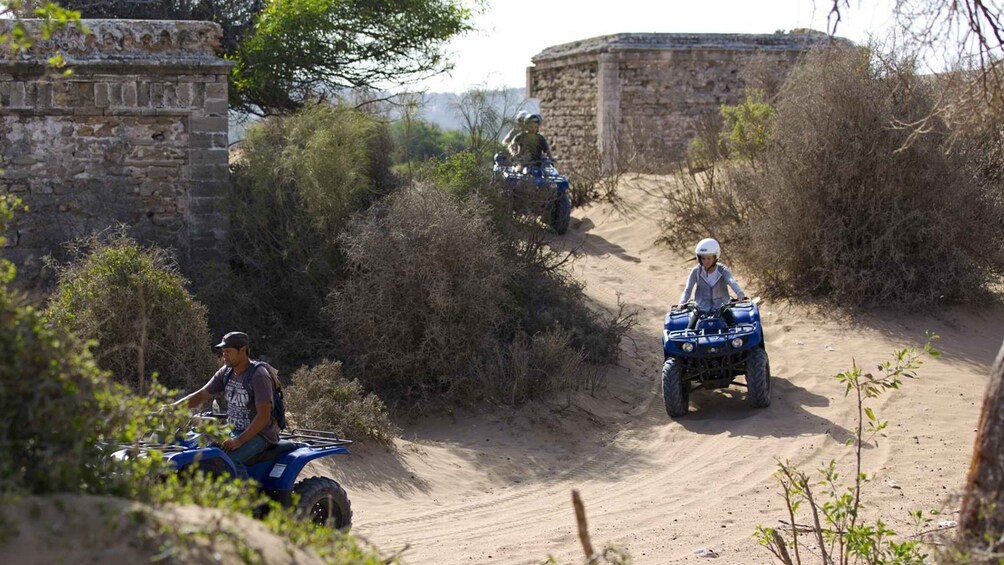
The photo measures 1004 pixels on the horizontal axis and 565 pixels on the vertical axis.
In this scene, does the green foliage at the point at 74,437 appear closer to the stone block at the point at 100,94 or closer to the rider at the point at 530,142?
the stone block at the point at 100,94

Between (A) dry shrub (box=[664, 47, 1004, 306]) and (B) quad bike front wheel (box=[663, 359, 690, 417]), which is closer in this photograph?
(B) quad bike front wheel (box=[663, 359, 690, 417])

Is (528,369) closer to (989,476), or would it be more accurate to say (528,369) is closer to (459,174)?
(459,174)

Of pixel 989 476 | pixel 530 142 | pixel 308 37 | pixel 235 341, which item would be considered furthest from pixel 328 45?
pixel 989 476

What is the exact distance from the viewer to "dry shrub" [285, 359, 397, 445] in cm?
977

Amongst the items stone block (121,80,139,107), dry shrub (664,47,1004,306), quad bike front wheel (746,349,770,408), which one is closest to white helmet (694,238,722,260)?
quad bike front wheel (746,349,770,408)

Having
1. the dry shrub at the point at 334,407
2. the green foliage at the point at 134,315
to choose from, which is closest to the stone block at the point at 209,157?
the green foliage at the point at 134,315

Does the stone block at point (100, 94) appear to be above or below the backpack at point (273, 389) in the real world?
above

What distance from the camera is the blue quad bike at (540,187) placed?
48.3 ft

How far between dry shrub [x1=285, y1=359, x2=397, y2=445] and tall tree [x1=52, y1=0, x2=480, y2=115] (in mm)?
6938

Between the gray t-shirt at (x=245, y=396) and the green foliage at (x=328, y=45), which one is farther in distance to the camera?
the green foliage at (x=328, y=45)

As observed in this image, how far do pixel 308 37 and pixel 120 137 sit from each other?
3.96m

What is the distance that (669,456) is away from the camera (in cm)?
1024

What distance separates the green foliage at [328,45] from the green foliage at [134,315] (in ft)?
19.1

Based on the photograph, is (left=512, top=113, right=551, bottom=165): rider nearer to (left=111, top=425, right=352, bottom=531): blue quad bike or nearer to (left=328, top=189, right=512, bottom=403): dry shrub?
(left=328, top=189, right=512, bottom=403): dry shrub
